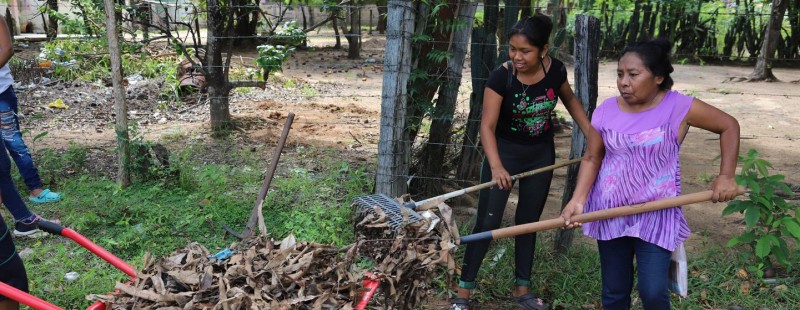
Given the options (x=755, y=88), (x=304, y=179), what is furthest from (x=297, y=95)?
(x=755, y=88)

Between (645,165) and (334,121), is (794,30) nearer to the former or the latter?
(334,121)

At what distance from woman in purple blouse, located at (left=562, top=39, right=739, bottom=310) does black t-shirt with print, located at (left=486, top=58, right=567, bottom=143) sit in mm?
461

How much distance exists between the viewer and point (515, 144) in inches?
129

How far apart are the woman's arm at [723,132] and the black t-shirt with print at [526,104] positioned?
0.76 m

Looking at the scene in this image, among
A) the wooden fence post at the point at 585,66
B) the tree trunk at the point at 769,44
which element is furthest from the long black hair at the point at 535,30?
the tree trunk at the point at 769,44

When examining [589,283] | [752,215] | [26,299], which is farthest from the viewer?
[589,283]

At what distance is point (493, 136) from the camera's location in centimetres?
315

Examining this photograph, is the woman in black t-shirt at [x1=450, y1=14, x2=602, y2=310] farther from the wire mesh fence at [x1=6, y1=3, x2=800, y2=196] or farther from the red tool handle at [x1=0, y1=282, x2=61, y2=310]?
the red tool handle at [x1=0, y1=282, x2=61, y2=310]


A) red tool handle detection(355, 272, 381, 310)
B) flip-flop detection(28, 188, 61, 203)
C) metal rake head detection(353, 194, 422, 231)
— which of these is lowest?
flip-flop detection(28, 188, 61, 203)

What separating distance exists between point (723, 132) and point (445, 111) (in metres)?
2.08

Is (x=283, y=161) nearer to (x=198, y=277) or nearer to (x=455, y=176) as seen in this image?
(x=455, y=176)

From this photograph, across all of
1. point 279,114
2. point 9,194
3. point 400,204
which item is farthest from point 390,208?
point 279,114

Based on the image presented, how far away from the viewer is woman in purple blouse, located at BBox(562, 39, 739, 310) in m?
2.55

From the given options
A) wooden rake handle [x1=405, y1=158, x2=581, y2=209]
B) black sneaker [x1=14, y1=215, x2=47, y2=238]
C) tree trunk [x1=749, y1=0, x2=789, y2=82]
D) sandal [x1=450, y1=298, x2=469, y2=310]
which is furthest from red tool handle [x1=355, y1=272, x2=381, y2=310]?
tree trunk [x1=749, y1=0, x2=789, y2=82]
